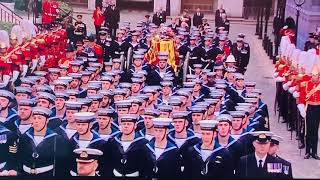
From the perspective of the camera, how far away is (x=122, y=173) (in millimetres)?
7492

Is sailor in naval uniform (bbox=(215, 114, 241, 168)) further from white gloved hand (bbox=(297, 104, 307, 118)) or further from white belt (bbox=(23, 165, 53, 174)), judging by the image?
white belt (bbox=(23, 165, 53, 174))

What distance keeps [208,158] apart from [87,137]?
909mm

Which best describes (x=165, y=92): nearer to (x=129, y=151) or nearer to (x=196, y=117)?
(x=196, y=117)

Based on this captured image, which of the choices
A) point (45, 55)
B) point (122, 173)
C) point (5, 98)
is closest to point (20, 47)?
point (45, 55)

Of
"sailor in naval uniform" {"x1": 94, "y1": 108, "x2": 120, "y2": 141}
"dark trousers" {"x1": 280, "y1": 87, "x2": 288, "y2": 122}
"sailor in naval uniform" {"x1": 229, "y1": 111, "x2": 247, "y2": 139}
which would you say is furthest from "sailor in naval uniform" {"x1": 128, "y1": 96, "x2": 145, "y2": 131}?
"dark trousers" {"x1": 280, "y1": 87, "x2": 288, "y2": 122}

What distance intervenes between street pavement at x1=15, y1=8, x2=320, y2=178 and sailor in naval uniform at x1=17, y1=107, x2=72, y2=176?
1.25 m

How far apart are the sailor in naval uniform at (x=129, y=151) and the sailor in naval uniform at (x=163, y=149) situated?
46 millimetres

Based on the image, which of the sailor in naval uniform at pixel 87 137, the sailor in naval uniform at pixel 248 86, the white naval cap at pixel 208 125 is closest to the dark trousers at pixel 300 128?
the sailor in naval uniform at pixel 248 86

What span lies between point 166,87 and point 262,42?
2.99 feet

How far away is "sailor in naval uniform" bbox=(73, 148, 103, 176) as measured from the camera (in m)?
A: 7.23

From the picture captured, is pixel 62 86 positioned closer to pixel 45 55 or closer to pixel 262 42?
pixel 45 55

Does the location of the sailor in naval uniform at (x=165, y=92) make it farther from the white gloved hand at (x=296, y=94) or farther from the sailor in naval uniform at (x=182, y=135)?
the white gloved hand at (x=296, y=94)

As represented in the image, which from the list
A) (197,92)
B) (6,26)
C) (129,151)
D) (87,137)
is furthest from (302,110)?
(6,26)

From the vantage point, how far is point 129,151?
7.36 m
